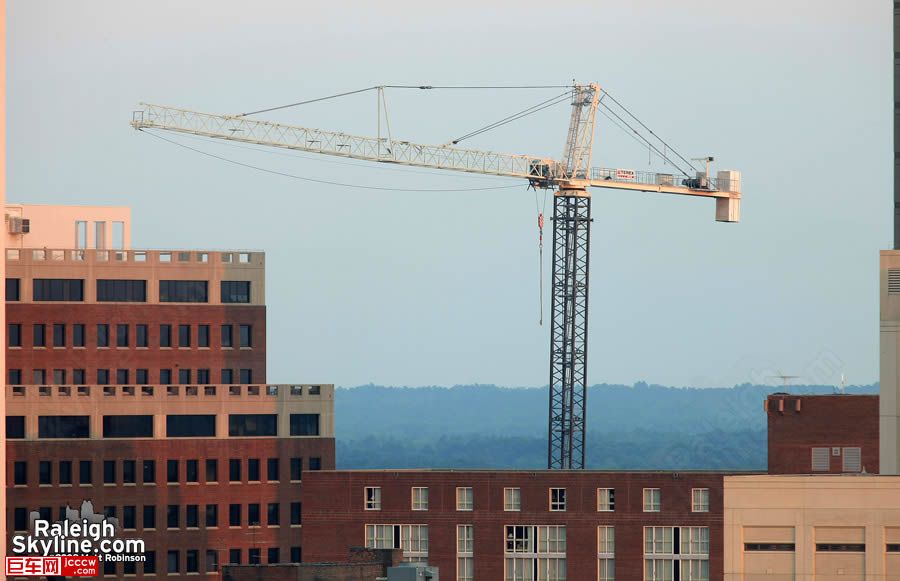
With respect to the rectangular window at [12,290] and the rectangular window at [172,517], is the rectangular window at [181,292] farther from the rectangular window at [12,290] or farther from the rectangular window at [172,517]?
the rectangular window at [172,517]

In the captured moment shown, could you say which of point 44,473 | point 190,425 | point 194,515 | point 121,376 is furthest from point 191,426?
point 44,473

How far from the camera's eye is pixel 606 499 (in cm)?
15288

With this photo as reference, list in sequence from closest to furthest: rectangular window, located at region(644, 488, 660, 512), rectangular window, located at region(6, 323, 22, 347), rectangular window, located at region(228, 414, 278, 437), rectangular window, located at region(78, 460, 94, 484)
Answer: rectangular window, located at region(644, 488, 660, 512), rectangular window, located at region(78, 460, 94, 484), rectangular window, located at region(228, 414, 278, 437), rectangular window, located at region(6, 323, 22, 347)

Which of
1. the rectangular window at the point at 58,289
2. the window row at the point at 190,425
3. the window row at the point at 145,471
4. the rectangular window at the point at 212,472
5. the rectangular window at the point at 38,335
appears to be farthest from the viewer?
the rectangular window at the point at 58,289

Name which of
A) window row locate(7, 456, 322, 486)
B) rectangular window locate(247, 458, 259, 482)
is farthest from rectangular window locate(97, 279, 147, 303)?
rectangular window locate(247, 458, 259, 482)

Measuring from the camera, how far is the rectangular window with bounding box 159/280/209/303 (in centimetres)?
18925

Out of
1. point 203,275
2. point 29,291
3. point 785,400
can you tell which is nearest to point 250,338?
point 203,275

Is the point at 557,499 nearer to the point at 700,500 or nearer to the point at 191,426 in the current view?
the point at 700,500

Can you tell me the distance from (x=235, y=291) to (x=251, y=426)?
46.1 ft

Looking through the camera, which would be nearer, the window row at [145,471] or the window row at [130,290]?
the window row at [145,471]

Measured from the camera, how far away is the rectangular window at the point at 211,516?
17875 centimetres

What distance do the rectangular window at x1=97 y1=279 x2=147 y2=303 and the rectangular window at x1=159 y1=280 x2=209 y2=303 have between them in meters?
1.69

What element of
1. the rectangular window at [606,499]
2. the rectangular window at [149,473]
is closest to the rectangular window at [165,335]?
the rectangular window at [149,473]

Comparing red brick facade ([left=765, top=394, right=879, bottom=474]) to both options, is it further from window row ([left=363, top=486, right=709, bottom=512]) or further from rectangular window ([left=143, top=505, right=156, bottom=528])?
rectangular window ([left=143, top=505, right=156, bottom=528])
